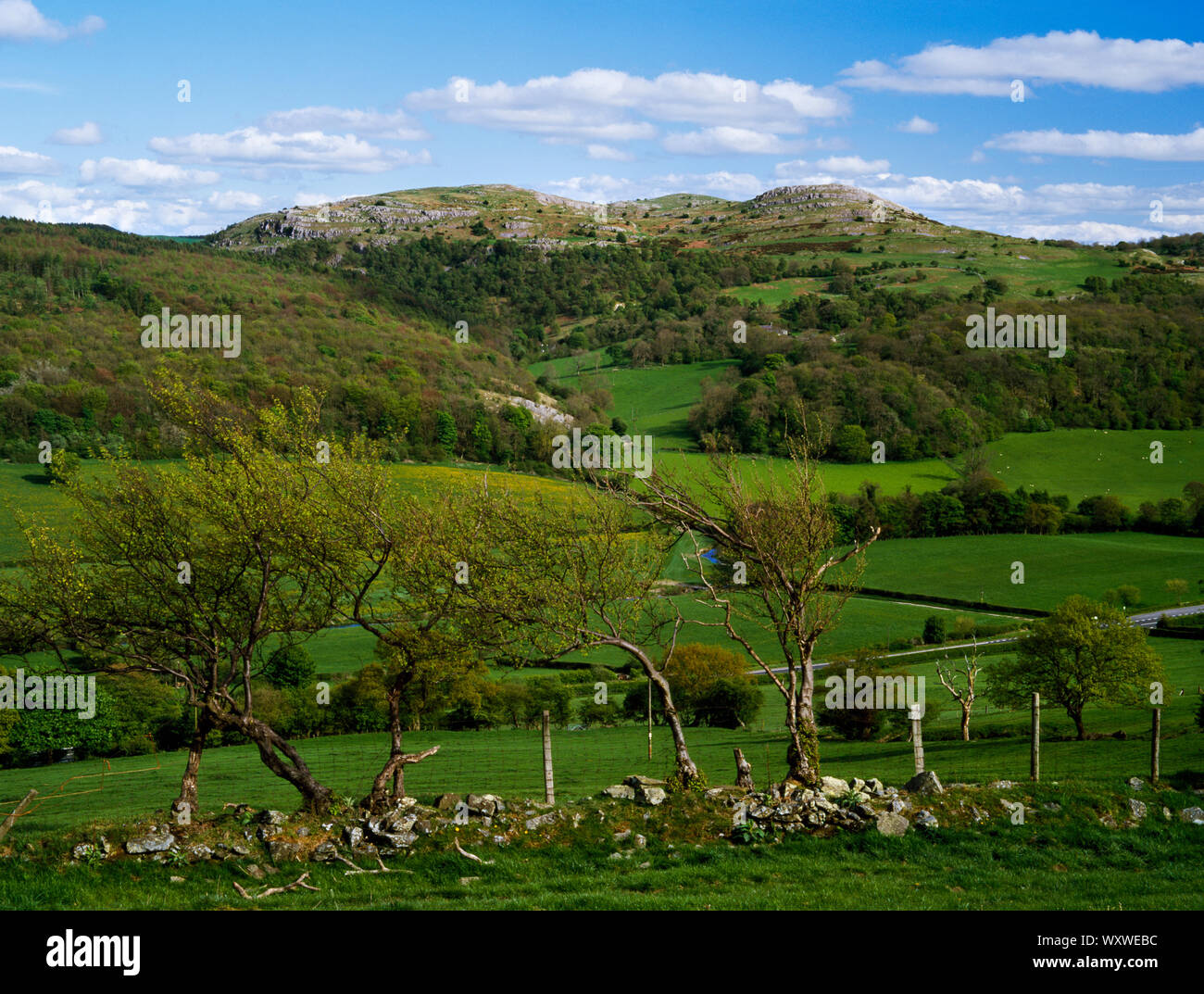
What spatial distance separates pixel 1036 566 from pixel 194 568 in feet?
291

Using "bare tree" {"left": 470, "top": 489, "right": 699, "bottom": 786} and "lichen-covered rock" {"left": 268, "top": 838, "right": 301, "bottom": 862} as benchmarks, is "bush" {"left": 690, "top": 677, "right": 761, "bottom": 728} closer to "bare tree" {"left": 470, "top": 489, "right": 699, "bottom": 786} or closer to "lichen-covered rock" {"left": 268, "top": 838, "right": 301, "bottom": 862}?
"bare tree" {"left": 470, "top": 489, "right": 699, "bottom": 786}

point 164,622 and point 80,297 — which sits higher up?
point 80,297

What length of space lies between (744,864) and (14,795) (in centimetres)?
3303

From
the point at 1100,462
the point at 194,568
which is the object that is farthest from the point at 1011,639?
the point at 1100,462

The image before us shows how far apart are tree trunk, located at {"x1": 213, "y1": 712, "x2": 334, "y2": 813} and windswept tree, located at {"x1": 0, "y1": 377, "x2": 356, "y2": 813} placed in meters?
0.05

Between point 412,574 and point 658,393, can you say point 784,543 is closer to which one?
point 412,574

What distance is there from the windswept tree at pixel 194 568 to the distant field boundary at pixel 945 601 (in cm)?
6632

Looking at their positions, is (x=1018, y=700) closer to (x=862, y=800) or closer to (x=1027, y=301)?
(x=862, y=800)

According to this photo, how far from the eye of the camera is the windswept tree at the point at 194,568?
18.2m

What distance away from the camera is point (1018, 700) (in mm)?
39844

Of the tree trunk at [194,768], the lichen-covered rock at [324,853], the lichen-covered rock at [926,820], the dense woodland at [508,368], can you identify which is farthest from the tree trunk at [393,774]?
the dense woodland at [508,368]

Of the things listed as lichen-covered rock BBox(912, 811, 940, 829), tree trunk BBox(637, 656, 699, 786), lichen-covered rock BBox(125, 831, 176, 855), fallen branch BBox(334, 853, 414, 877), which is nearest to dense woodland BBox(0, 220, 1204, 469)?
lichen-covered rock BBox(125, 831, 176, 855)

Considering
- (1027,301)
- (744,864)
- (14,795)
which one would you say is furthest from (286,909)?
(1027,301)

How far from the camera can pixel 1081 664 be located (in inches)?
1462
